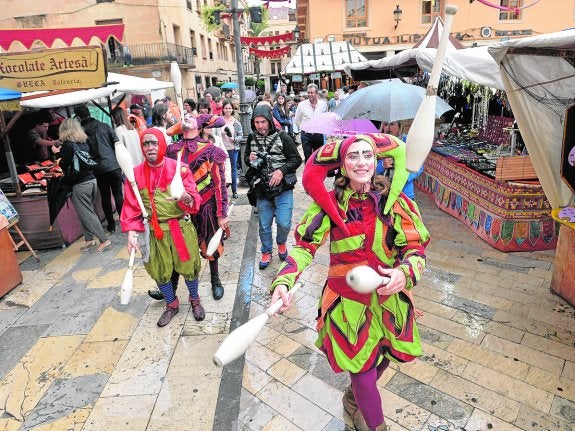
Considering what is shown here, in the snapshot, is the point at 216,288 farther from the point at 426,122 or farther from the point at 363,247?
the point at 426,122

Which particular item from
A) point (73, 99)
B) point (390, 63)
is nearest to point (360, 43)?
point (390, 63)

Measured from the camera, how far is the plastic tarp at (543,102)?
376cm

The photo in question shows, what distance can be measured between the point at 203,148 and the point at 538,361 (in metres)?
3.36

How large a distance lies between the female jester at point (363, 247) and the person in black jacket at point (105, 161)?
4.90 meters

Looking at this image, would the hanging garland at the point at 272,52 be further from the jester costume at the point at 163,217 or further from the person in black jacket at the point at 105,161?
the jester costume at the point at 163,217

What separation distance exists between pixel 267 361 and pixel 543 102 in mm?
3458

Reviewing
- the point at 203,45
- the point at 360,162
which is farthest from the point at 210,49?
the point at 360,162

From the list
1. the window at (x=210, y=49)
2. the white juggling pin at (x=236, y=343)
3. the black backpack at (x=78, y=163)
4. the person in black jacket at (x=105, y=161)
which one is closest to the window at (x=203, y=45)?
the window at (x=210, y=49)

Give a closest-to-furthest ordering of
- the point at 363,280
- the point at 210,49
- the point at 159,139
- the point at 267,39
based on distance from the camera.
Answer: the point at 363,280, the point at 159,139, the point at 267,39, the point at 210,49

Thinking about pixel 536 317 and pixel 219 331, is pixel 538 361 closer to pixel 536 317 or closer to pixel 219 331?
pixel 536 317

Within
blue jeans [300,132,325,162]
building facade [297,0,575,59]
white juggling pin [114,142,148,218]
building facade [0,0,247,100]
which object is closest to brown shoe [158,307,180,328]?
white juggling pin [114,142,148,218]

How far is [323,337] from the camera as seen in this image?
2.37 metres

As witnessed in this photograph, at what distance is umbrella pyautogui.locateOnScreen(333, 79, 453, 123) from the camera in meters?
4.47

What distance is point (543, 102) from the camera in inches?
155
